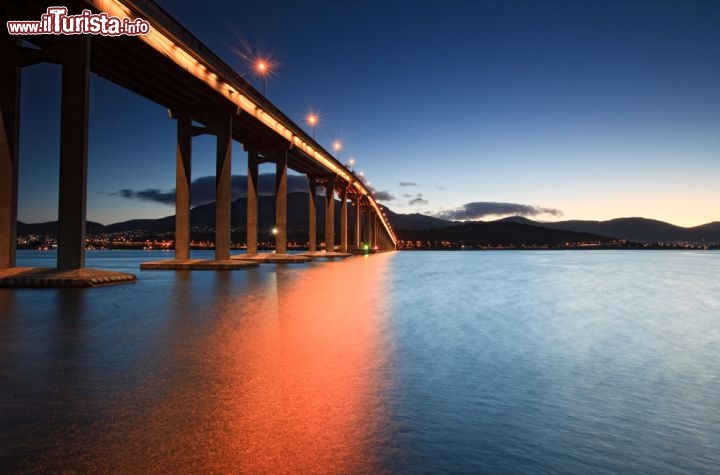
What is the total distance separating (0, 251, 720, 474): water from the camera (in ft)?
13.9

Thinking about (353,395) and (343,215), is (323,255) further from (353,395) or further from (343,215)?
(353,395)

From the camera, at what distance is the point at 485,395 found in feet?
20.7

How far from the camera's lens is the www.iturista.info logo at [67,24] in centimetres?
2188

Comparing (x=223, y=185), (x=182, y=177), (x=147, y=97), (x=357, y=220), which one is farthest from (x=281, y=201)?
(x=357, y=220)

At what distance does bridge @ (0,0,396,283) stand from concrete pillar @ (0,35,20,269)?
0.04 metres

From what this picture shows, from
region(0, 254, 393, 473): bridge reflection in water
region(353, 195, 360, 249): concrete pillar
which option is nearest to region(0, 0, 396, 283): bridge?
region(0, 254, 393, 473): bridge reflection in water

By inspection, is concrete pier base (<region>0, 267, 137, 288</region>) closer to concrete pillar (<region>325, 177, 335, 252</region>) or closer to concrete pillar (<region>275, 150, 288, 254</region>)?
concrete pillar (<region>275, 150, 288, 254</region>)

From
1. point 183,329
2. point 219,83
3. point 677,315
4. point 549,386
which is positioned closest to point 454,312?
point 677,315

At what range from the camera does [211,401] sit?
227 inches

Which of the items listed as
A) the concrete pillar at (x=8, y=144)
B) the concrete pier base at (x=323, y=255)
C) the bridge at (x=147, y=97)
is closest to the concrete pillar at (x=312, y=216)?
the concrete pier base at (x=323, y=255)

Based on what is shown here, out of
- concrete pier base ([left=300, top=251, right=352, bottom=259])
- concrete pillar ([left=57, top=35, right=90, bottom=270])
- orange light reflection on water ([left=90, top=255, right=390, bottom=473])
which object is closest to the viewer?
orange light reflection on water ([left=90, top=255, right=390, bottom=473])

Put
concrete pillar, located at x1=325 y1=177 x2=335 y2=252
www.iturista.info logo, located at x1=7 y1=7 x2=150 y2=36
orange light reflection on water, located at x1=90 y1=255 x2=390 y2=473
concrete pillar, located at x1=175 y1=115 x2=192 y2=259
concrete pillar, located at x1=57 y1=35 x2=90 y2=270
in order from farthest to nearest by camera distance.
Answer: concrete pillar, located at x1=325 y1=177 x2=335 y2=252 < concrete pillar, located at x1=175 y1=115 x2=192 y2=259 < concrete pillar, located at x1=57 y1=35 x2=90 y2=270 < www.iturista.info logo, located at x1=7 y1=7 x2=150 y2=36 < orange light reflection on water, located at x1=90 y1=255 x2=390 y2=473

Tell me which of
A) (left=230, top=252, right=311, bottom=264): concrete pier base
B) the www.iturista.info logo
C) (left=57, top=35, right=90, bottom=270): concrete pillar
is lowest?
(left=230, top=252, right=311, bottom=264): concrete pier base

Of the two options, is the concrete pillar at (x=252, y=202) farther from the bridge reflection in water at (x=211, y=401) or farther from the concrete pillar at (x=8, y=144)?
the bridge reflection in water at (x=211, y=401)
